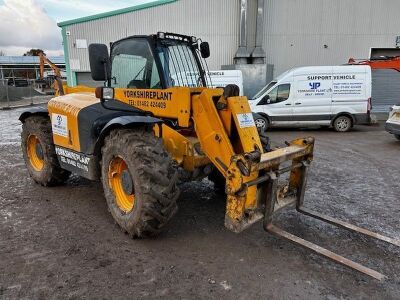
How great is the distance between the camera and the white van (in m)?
12.6

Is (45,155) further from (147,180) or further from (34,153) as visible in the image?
(147,180)

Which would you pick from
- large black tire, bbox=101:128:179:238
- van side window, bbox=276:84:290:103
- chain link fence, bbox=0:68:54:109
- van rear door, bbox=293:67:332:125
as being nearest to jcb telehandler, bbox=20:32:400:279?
large black tire, bbox=101:128:179:238

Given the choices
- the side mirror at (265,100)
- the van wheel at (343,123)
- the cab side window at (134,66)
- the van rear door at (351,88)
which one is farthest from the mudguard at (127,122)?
the van wheel at (343,123)

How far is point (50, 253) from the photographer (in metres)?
3.77

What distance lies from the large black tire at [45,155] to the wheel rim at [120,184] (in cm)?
181

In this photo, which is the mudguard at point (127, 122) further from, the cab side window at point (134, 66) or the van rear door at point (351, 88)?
the van rear door at point (351, 88)

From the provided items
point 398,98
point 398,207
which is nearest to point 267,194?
point 398,207

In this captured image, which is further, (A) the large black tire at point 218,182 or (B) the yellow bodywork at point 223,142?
(A) the large black tire at point 218,182

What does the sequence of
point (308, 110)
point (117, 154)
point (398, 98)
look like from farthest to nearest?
1. point (398, 98)
2. point (308, 110)
3. point (117, 154)

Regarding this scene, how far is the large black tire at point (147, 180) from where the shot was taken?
3.62 metres

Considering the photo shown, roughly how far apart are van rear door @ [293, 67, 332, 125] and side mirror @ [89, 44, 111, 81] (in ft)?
31.4

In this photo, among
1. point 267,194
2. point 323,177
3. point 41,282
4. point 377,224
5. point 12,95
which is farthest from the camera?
point 12,95

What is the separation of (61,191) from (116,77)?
209cm

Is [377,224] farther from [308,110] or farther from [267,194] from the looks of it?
[308,110]
